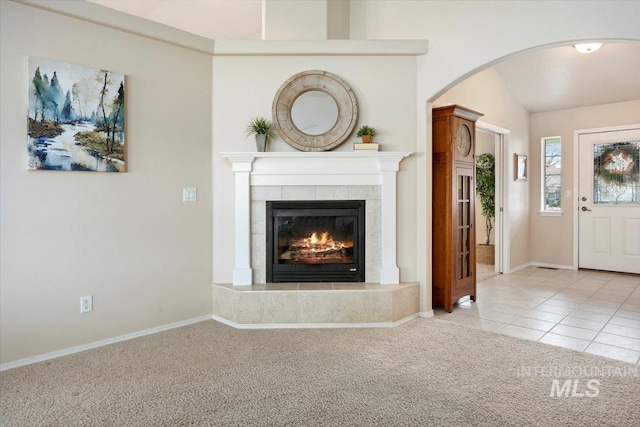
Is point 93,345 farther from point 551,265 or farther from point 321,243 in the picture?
point 551,265

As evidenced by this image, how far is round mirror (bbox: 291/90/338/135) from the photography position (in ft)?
11.9

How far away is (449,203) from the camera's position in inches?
149

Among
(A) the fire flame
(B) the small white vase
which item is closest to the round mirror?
(B) the small white vase

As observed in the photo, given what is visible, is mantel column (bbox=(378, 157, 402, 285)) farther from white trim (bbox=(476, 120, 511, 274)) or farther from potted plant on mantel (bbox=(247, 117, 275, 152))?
white trim (bbox=(476, 120, 511, 274))

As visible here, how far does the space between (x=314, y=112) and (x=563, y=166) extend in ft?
15.3

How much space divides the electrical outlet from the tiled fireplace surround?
39.6 inches

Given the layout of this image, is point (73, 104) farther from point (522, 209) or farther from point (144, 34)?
point (522, 209)

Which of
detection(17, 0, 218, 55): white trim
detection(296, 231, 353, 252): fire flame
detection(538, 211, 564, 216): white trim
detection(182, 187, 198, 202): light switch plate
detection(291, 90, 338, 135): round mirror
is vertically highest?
detection(17, 0, 218, 55): white trim

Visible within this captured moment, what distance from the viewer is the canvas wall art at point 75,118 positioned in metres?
2.67

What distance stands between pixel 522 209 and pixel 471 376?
14.9 feet

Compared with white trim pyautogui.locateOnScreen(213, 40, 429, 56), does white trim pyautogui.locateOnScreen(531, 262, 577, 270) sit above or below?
below

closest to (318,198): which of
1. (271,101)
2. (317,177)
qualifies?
(317,177)

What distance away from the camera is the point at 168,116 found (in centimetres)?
335

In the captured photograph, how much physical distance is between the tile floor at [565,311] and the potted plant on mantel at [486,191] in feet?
3.36
